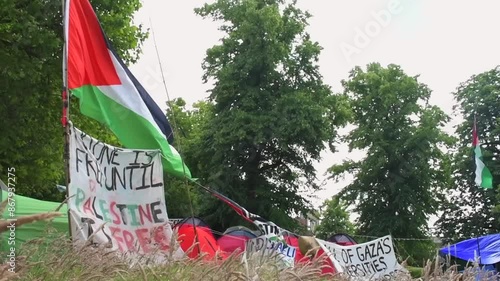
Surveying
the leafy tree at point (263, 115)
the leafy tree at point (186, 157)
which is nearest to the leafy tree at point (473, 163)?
the leafy tree at point (263, 115)

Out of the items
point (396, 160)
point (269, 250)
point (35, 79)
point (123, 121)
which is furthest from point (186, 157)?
point (269, 250)

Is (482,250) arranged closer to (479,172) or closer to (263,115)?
(479,172)

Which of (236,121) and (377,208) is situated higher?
(236,121)

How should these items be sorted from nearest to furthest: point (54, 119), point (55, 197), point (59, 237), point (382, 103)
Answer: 1. point (59, 237)
2. point (54, 119)
3. point (55, 197)
4. point (382, 103)

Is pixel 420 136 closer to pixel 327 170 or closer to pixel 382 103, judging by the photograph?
pixel 382 103

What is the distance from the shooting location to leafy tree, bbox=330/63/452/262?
28609mm

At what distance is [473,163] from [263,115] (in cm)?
1138

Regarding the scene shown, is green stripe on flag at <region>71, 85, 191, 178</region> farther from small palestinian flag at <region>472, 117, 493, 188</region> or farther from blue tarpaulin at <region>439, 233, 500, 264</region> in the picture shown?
small palestinian flag at <region>472, 117, 493, 188</region>

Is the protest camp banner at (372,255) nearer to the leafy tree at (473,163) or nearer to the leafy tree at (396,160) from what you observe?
the leafy tree at (396,160)

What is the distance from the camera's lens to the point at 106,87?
20.8 feet

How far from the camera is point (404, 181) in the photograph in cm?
2912

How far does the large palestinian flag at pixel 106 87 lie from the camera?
6.19 metres

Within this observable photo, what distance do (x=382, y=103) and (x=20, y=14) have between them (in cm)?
1937

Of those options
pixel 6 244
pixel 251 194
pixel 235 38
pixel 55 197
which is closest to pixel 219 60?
pixel 235 38
